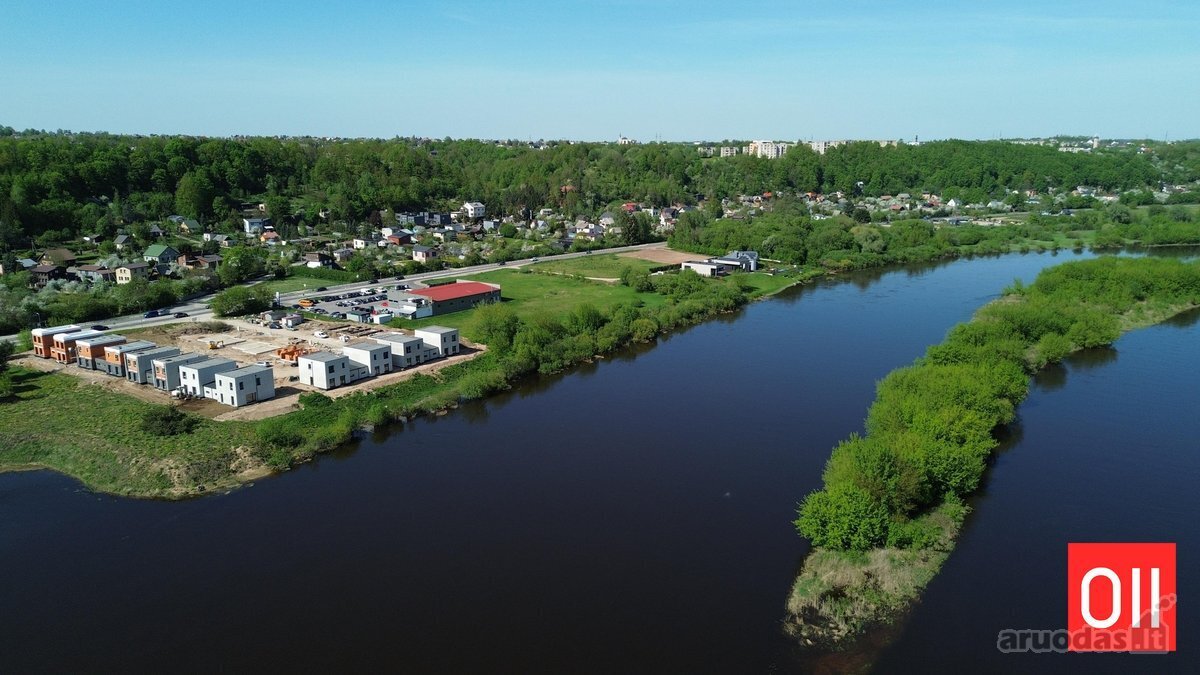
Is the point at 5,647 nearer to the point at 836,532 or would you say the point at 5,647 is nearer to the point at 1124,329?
the point at 836,532

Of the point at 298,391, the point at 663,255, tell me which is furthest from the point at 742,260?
the point at 298,391

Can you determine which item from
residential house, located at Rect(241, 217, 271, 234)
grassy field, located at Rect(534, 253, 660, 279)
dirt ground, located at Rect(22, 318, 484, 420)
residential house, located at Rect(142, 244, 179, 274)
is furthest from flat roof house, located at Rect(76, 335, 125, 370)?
residential house, located at Rect(241, 217, 271, 234)

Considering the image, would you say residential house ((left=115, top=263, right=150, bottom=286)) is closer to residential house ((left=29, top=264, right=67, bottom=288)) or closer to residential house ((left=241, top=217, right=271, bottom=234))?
residential house ((left=29, top=264, right=67, bottom=288))

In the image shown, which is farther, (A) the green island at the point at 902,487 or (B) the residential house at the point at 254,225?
(B) the residential house at the point at 254,225

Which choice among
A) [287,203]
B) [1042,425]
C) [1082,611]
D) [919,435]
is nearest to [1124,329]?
[1042,425]

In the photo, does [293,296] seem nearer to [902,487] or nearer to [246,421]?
[246,421]

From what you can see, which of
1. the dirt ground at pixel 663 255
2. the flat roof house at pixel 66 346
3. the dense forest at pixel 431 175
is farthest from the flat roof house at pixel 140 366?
the dirt ground at pixel 663 255

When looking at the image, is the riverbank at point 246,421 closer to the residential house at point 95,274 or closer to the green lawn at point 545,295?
the green lawn at point 545,295
